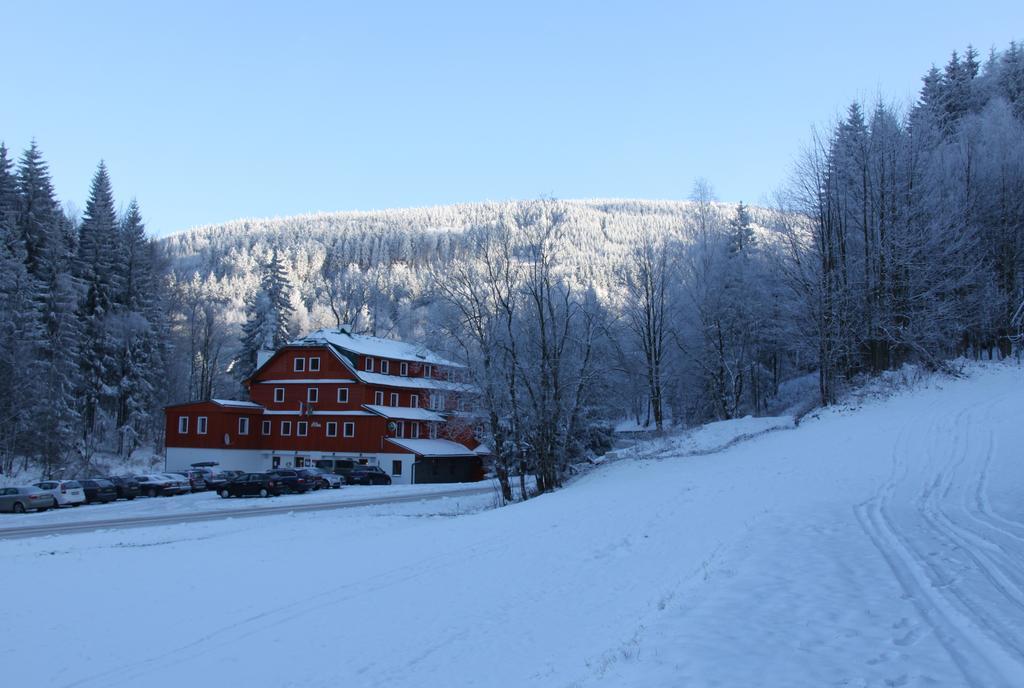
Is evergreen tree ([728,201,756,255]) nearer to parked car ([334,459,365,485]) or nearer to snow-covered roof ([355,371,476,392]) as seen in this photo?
snow-covered roof ([355,371,476,392])

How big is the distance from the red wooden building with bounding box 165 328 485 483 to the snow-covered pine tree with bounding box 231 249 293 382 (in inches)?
279

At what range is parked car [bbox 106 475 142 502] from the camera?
131ft

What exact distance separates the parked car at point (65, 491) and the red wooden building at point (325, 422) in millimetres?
19723

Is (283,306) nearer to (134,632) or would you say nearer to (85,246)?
(85,246)

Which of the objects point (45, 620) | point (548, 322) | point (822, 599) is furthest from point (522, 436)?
point (822, 599)

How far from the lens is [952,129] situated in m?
51.3

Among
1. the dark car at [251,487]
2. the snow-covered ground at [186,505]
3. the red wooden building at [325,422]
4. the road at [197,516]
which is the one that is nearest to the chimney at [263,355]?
the red wooden building at [325,422]

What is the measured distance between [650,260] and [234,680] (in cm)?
4461

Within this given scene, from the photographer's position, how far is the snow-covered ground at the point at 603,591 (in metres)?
7.04

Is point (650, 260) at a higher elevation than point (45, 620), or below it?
higher

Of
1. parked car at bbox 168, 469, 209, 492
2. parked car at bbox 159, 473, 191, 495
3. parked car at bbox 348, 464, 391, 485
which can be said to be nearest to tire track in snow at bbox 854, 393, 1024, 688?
parked car at bbox 159, 473, 191, 495

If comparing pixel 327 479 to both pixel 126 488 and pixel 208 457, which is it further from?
pixel 208 457

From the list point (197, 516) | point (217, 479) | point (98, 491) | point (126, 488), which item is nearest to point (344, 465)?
point (217, 479)

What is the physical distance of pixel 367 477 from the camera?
51750 millimetres
